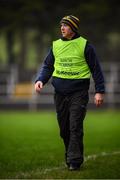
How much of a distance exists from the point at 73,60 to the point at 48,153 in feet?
9.59

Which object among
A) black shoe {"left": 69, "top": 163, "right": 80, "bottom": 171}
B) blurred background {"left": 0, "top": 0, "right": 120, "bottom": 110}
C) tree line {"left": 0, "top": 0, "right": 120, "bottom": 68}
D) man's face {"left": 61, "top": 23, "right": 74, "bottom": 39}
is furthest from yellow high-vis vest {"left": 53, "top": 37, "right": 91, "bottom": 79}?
tree line {"left": 0, "top": 0, "right": 120, "bottom": 68}

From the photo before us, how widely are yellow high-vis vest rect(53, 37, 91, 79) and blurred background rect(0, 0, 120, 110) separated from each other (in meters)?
22.6

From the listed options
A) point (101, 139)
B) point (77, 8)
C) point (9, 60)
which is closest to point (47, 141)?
point (101, 139)

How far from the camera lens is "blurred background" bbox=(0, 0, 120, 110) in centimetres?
3394

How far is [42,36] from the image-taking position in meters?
40.2

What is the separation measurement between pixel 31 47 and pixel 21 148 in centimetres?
2859

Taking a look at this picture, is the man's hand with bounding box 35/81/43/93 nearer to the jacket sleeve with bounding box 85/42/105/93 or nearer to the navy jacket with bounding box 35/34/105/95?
the navy jacket with bounding box 35/34/105/95

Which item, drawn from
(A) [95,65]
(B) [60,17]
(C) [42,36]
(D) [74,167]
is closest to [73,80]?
(A) [95,65]

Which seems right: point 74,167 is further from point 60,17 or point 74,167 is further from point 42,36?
point 42,36

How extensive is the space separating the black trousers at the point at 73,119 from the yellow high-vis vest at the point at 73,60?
24cm

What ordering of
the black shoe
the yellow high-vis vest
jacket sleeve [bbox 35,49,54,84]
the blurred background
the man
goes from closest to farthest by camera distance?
the black shoe < the man < the yellow high-vis vest < jacket sleeve [bbox 35,49,54,84] < the blurred background

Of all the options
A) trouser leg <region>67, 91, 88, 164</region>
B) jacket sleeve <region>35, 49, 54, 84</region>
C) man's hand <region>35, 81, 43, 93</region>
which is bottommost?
trouser leg <region>67, 91, 88, 164</region>

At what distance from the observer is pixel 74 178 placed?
9.62 meters

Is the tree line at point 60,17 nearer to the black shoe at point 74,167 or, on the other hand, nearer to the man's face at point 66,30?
the man's face at point 66,30
